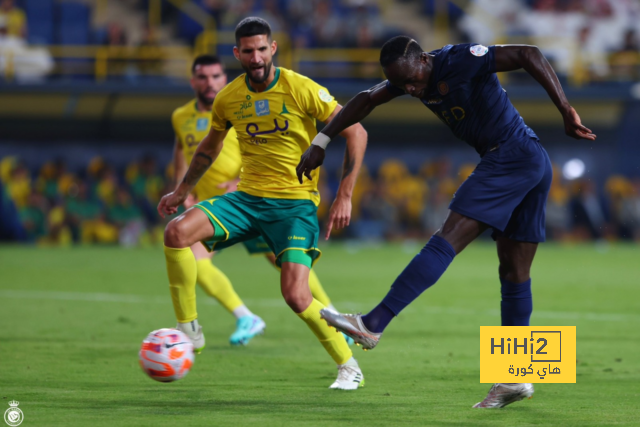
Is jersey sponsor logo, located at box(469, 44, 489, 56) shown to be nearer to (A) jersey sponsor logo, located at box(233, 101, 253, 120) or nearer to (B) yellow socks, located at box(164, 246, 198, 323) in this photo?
(A) jersey sponsor logo, located at box(233, 101, 253, 120)

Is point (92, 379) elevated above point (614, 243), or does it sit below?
below

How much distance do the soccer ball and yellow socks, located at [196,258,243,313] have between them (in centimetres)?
230

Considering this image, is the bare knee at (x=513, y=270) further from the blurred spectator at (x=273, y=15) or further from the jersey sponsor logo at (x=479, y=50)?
the blurred spectator at (x=273, y=15)

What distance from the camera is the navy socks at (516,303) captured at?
503cm

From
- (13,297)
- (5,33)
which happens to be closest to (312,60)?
(5,33)

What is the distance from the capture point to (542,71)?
4496mm

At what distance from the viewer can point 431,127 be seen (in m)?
23.8

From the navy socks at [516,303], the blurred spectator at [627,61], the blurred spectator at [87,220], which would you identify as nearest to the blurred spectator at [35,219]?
the blurred spectator at [87,220]

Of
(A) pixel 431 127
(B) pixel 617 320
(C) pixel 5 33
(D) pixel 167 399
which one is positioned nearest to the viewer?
(D) pixel 167 399

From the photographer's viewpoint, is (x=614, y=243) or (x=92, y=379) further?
(x=614, y=243)

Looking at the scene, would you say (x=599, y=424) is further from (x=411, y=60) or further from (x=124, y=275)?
(x=124, y=275)

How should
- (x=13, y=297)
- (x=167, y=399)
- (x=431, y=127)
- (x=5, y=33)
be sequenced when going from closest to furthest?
(x=167, y=399) → (x=13, y=297) → (x=5, y=33) → (x=431, y=127)

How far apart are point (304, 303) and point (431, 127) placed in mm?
18781

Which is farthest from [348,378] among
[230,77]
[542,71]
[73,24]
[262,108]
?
[73,24]
